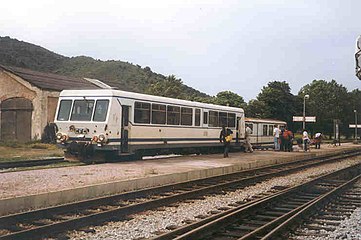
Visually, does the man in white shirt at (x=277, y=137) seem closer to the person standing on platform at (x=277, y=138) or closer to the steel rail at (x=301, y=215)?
the person standing on platform at (x=277, y=138)

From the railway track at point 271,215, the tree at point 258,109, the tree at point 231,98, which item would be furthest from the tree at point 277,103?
the railway track at point 271,215

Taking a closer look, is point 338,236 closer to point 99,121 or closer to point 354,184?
point 354,184

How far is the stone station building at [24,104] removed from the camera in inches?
1284

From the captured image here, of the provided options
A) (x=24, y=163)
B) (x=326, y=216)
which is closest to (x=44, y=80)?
(x=24, y=163)

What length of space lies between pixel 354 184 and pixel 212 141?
1036 centimetres

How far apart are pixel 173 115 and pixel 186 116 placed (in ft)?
4.28

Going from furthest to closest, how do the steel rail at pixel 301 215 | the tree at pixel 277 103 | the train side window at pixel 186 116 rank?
the tree at pixel 277 103, the train side window at pixel 186 116, the steel rail at pixel 301 215

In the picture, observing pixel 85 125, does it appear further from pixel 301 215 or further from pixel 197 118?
pixel 301 215

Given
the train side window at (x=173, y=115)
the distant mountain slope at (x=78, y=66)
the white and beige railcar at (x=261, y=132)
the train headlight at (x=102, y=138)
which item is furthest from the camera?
the distant mountain slope at (x=78, y=66)


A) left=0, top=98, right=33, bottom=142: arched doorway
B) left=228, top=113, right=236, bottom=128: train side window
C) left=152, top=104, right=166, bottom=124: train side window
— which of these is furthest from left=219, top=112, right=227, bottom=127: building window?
left=0, top=98, right=33, bottom=142: arched doorway

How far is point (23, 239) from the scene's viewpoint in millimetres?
6668

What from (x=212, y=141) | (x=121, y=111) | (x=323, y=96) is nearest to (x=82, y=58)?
(x=323, y=96)

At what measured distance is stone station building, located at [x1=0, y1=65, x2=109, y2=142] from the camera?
32625mm

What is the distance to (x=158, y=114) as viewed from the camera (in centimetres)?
1933
